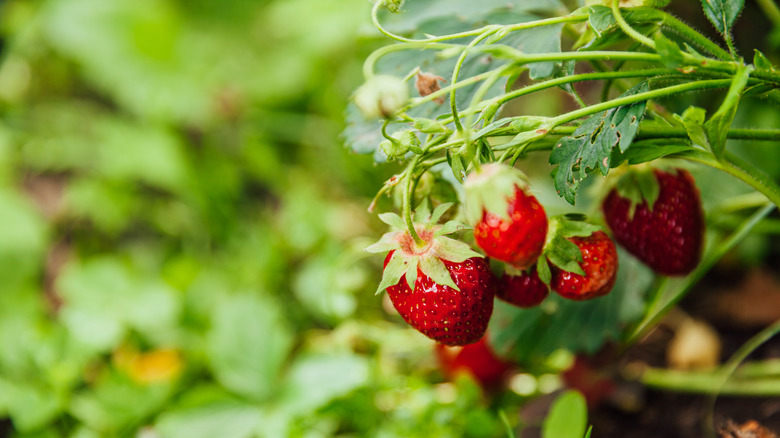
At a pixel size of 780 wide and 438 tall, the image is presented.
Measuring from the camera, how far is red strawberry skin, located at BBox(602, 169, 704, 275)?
660 millimetres

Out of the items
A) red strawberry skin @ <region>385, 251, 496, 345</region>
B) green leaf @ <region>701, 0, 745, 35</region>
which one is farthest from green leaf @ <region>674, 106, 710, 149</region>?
red strawberry skin @ <region>385, 251, 496, 345</region>

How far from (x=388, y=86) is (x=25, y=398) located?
990 mm

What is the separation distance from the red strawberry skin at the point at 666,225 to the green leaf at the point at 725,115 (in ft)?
0.48

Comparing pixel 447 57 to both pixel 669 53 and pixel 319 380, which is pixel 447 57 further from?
pixel 319 380

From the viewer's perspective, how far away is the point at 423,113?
2.13 ft

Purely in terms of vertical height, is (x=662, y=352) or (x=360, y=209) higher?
(x=360, y=209)

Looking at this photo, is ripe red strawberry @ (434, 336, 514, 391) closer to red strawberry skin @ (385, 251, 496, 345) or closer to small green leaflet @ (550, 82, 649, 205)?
red strawberry skin @ (385, 251, 496, 345)

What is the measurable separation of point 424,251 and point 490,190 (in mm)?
132

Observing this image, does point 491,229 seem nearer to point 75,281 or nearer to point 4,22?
point 75,281

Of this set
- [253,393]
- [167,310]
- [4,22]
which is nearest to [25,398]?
[167,310]

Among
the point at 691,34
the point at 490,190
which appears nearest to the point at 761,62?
the point at 691,34

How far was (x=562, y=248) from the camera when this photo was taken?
56 centimetres

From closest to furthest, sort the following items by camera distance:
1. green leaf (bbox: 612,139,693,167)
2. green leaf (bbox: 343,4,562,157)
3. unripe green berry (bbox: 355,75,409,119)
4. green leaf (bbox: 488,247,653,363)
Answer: unripe green berry (bbox: 355,75,409,119) → green leaf (bbox: 612,139,693,167) → green leaf (bbox: 343,4,562,157) → green leaf (bbox: 488,247,653,363)

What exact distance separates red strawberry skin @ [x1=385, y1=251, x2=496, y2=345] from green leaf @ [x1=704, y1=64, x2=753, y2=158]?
9.0 inches
